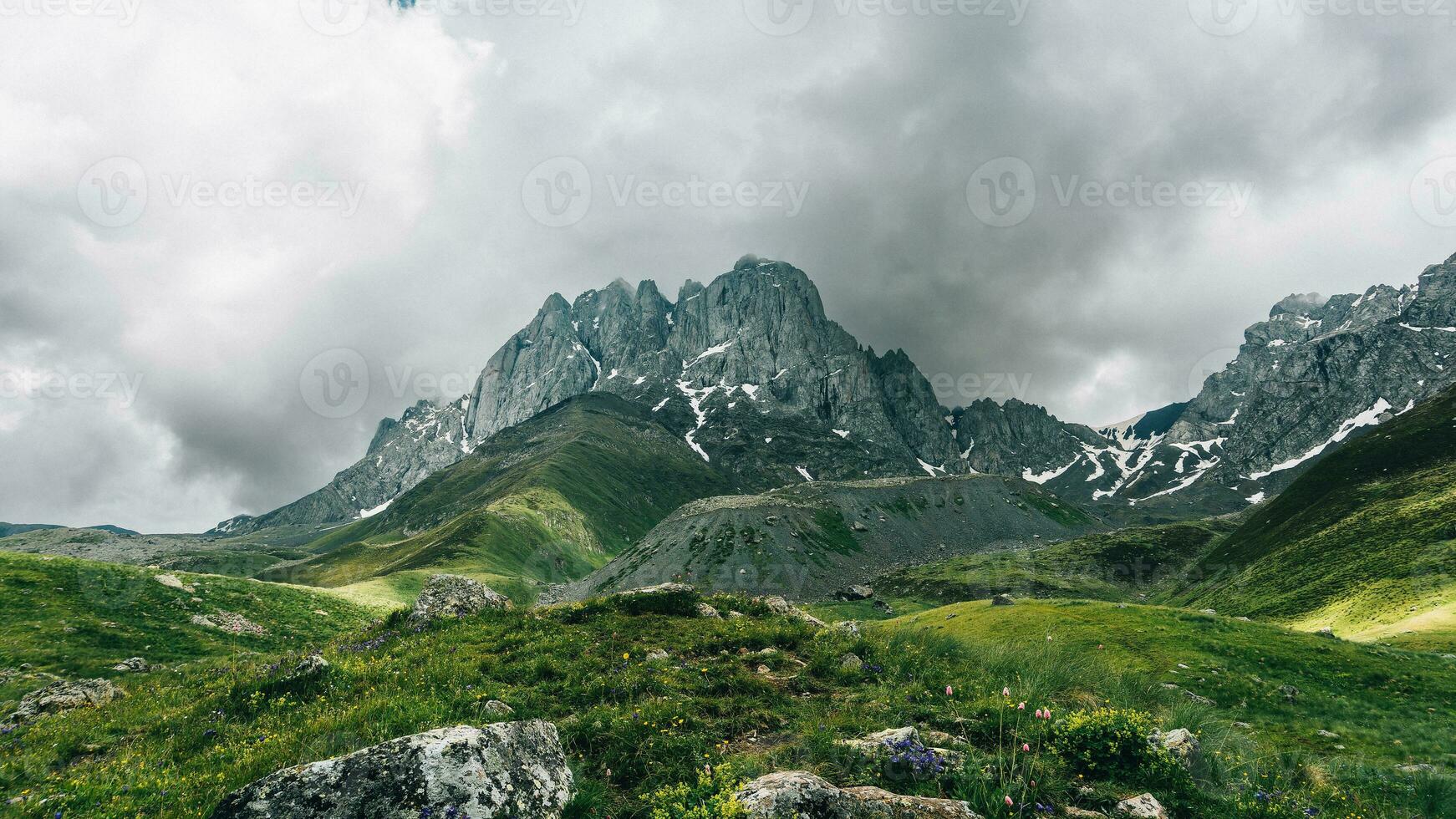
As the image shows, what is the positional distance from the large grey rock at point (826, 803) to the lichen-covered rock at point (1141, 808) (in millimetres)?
2342

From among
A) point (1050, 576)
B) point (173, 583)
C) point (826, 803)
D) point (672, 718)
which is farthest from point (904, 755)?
point (1050, 576)

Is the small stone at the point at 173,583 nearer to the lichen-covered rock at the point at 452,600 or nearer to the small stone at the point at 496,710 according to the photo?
the lichen-covered rock at the point at 452,600

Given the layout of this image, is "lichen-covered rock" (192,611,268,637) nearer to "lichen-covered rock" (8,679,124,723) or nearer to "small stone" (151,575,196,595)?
"small stone" (151,575,196,595)

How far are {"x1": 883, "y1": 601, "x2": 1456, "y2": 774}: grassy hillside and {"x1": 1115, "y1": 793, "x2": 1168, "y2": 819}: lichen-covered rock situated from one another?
9.23m

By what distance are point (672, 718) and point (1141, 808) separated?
7.17 m

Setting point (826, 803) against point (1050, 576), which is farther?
point (1050, 576)

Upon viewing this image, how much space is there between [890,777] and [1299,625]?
314 feet

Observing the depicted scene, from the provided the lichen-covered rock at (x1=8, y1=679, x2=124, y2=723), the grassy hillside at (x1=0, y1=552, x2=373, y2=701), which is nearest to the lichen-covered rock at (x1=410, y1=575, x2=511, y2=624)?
the lichen-covered rock at (x1=8, y1=679, x2=124, y2=723)

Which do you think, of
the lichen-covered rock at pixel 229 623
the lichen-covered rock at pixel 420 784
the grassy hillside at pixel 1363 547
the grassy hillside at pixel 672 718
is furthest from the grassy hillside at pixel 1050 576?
the lichen-covered rock at pixel 420 784

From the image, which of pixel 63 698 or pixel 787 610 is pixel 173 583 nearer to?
pixel 63 698

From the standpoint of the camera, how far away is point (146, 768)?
27.9 ft

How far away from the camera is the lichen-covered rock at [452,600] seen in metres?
19.0

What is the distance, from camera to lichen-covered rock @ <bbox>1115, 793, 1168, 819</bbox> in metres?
7.36

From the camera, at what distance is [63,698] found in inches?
525
